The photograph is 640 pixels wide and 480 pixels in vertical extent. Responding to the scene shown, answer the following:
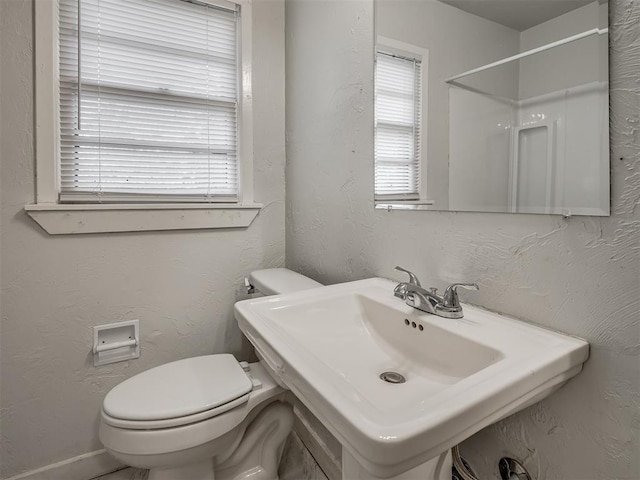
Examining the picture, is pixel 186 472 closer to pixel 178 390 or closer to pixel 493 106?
pixel 178 390

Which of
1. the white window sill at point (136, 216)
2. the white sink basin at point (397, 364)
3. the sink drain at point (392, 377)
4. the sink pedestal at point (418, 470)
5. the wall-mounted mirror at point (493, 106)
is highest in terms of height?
the wall-mounted mirror at point (493, 106)

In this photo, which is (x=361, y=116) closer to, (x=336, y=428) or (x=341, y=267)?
(x=341, y=267)

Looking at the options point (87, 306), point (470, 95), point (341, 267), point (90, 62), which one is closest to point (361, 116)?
point (470, 95)

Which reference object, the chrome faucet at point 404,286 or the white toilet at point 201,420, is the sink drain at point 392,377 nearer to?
the chrome faucet at point 404,286

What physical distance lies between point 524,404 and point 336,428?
32 centimetres

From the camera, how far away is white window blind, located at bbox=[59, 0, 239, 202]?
4.20 ft

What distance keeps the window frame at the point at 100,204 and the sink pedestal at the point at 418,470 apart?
1.12m

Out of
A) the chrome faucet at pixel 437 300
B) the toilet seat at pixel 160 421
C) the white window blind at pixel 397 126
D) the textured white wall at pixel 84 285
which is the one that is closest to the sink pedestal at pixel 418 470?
the chrome faucet at pixel 437 300

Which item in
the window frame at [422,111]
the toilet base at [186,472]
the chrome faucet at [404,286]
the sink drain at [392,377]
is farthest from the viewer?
the toilet base at [186,472]

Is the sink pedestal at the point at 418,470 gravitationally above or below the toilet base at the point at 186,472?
above

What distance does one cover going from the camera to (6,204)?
3.83 ft

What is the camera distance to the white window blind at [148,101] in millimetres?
1280

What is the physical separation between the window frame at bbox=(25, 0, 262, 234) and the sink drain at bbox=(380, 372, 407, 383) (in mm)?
1020

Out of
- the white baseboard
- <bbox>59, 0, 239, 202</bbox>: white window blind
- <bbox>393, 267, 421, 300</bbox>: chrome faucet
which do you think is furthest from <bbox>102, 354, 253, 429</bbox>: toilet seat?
<bbox>59, 0, 239, 202</bbox>: white window blind
